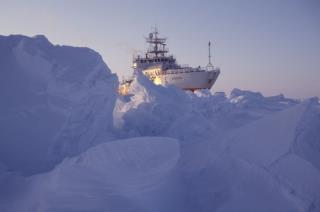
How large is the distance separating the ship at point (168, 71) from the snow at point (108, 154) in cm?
2199

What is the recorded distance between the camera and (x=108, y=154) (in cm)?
424

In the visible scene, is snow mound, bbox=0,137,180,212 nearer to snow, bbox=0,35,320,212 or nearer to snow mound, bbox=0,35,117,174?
snow, bbox=0,35,320,212

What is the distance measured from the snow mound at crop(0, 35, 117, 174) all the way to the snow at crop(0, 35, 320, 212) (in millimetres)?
15

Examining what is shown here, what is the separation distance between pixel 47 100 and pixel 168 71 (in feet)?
78.5

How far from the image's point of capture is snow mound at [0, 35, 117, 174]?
5219 mm

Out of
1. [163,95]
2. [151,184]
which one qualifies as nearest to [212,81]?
[163,95]

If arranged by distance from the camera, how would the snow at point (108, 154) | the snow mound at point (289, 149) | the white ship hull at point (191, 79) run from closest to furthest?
the snow at point (108, 154) → the snow mound at point (289, 149) → the white ship hull at point (191, 79)

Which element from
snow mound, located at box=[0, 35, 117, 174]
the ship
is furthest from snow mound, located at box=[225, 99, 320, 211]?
the ship

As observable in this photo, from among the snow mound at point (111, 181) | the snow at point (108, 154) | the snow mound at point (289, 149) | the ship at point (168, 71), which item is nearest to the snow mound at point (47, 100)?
the snow at point (108, 154)

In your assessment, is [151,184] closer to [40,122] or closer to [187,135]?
[40,122]

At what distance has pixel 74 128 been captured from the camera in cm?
567

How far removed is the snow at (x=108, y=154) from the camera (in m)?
3.71

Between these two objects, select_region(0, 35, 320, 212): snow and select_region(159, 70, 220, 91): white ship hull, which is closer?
select_region(0, 35, 320, 212): snow

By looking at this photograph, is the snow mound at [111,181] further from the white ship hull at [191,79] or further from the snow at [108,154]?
the white ship hull at [191,79]
